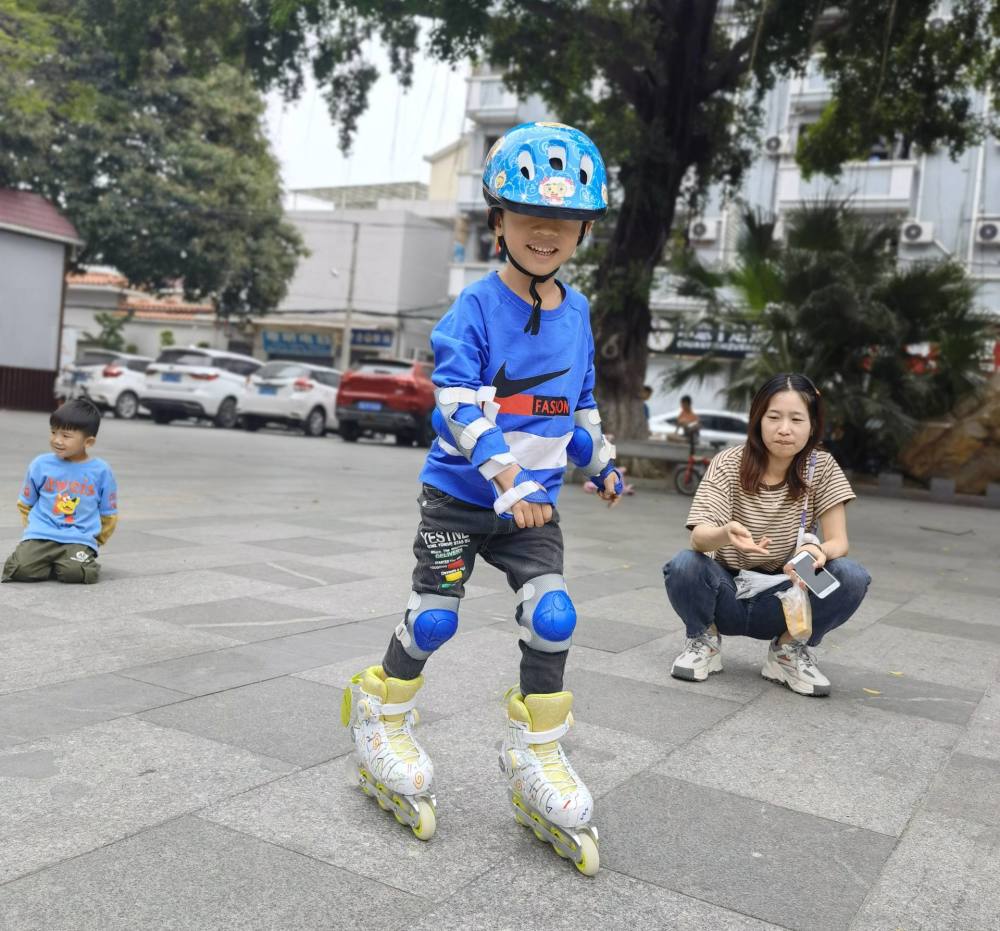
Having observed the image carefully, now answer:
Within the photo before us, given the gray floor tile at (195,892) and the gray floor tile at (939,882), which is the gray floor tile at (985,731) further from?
the gray floor tile at (195,892)

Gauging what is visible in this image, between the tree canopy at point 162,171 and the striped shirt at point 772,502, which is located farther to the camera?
the tree canopy at point 162,171

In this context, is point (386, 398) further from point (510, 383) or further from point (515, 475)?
point (515, 475)

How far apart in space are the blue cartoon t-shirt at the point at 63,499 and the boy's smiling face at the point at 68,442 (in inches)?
1.6

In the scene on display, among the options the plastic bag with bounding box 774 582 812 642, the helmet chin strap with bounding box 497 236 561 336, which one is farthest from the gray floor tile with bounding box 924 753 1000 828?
the helmet chin strap with bounding box 497 236 561 336

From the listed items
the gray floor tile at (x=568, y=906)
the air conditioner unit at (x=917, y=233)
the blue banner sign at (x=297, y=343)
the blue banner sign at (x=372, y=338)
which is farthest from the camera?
the blue banner sign at (x=297, y=343)

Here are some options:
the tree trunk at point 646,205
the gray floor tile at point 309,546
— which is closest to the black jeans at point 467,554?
the gray floor tile at point 309,546

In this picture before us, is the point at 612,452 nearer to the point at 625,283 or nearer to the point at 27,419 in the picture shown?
the point at 625,283

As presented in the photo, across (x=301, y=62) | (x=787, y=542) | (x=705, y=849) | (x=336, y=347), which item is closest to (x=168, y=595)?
(x=787, y=542)

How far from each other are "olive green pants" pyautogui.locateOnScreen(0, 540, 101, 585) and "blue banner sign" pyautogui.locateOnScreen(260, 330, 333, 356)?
1416 inches

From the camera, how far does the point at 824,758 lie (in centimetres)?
360

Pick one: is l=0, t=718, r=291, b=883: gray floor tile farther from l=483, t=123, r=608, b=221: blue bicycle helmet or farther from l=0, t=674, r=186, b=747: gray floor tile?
l=483, t=123, r=608, b=221: blue bicycle helmet

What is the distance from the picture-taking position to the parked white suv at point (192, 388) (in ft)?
73.6

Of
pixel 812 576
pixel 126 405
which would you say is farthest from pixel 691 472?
pixel 126 405

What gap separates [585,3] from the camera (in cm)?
1355
